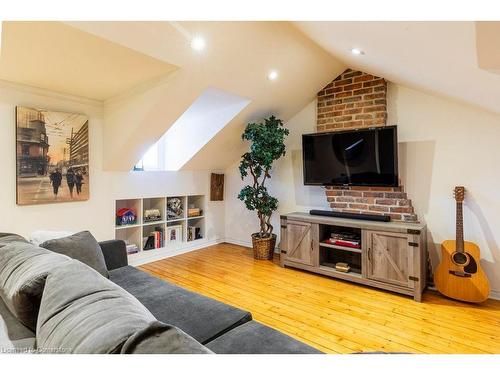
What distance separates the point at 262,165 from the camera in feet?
13.3

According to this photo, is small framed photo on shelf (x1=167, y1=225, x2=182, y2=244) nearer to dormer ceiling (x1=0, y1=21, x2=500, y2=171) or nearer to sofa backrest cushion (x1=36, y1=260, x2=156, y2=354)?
dormer ceiling (x1=0, y1=21, x2=500, y2=171)

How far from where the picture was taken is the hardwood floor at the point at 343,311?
2.09 meters

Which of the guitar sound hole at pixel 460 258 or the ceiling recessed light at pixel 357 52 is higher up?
the ceiling recessed light at pixel 357 52

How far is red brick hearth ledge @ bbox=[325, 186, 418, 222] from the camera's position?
10.7 feet

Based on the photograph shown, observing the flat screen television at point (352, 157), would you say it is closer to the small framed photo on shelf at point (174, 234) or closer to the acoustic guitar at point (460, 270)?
the acoustic guitar at point (460, 270)

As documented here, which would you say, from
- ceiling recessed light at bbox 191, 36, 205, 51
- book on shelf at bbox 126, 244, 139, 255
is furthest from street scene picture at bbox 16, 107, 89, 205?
ceiling recessed light at bbox 191, 36, 205, 51

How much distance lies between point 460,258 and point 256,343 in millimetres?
2434

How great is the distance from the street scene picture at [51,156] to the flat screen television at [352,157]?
106 inches

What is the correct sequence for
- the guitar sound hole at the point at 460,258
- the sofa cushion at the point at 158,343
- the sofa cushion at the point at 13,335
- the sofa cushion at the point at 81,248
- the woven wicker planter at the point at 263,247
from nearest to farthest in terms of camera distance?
the sofa cushion at the point at 158,343 → the sofa cushion at the point at 13,335 → the sofa cushion at the point at 81,248 → the guitar sound hole at the point at 460,258 → the woven wicker planter at the point at 263,247

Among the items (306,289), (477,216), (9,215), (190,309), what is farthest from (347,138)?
(9,215)

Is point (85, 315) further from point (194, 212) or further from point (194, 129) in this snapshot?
point (194, 212)

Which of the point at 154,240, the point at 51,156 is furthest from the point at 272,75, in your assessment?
the point at 154,240

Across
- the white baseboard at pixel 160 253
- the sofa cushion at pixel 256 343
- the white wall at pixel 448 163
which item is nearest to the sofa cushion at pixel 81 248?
the sofa cushion at pixel 256 343
